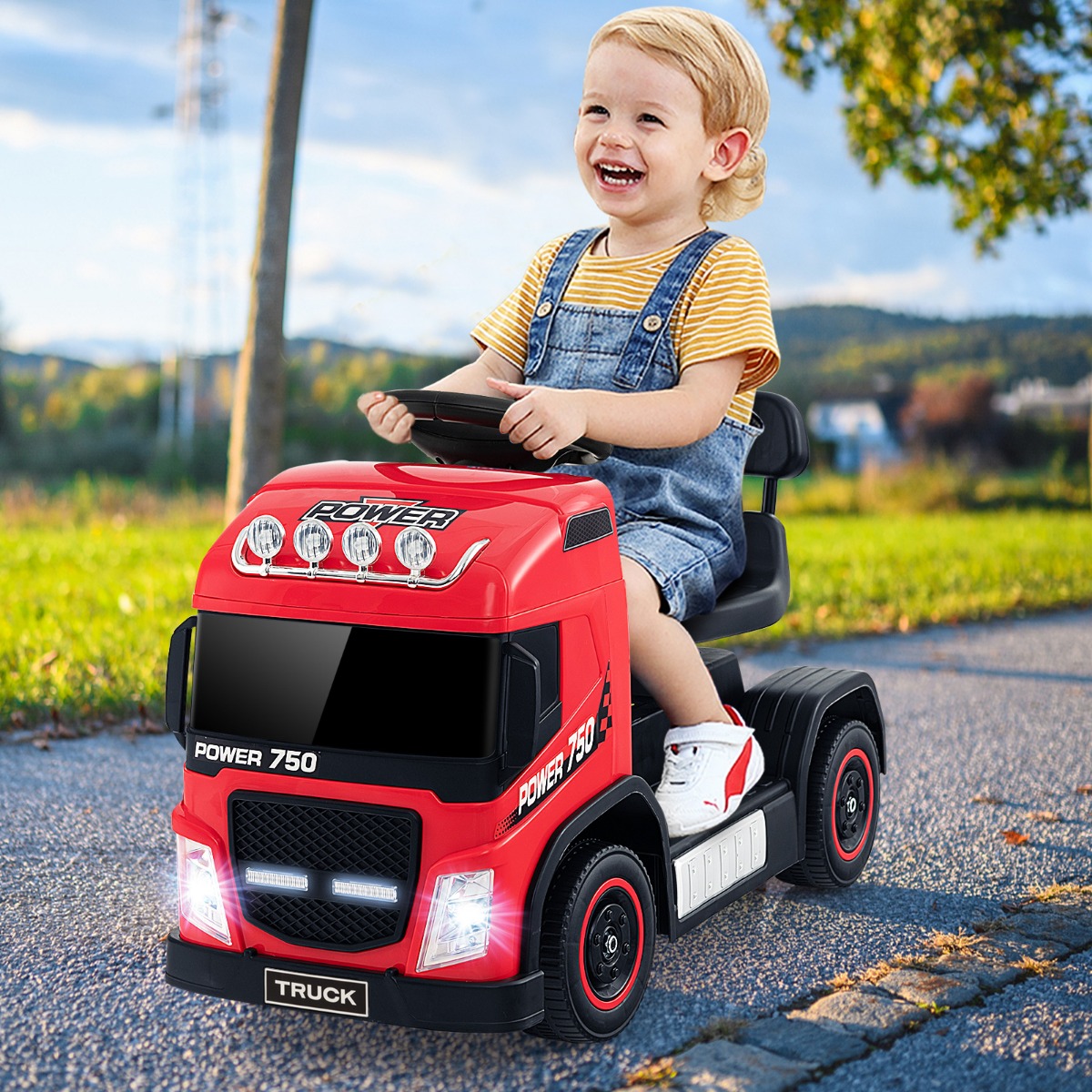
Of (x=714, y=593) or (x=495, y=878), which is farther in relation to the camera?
(x=714, y=593)

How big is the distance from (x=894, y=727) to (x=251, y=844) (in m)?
3.77

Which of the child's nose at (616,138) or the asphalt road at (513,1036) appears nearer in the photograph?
the asphalt road at (513,1036)

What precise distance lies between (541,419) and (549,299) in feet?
2.42

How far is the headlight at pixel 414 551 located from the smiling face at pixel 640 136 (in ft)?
3.89

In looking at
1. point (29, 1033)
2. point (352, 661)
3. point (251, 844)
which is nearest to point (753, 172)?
point (352, 661)

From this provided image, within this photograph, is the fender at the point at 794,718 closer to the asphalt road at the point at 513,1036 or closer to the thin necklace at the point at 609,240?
the asphalt road at the point at 513,1036

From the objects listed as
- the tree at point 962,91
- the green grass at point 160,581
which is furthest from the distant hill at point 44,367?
the tree at point 962,91

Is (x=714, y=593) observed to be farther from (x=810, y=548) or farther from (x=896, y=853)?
(x=810, y=548)

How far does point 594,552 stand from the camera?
2.61 m

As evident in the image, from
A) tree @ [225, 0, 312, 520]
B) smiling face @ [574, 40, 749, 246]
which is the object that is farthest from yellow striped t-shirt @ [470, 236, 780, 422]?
tree @ [225, 0, 312, 520]

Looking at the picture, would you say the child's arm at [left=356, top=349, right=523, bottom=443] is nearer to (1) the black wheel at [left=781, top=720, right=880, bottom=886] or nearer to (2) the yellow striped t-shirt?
(2) the yellow striped t-shirt

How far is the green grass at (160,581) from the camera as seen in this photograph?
5602 millimetres

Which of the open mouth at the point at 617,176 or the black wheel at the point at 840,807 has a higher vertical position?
the open mouth at the point at 617,176

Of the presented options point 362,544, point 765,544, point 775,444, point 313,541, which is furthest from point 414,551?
point 775,444
